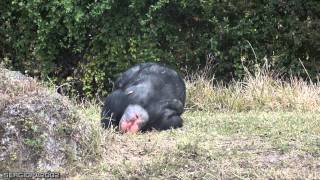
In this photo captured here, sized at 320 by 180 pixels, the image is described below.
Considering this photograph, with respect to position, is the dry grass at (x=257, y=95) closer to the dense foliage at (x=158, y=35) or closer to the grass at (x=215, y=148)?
the grass at (x=215, y=148)

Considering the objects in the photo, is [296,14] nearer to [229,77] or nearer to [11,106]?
[229,77]

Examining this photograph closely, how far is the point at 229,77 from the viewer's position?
11.1m

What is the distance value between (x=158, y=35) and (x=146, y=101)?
12.5 ft

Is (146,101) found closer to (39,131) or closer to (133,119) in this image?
Answer: (133,119)

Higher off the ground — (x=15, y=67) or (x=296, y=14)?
(x=296, y=14)

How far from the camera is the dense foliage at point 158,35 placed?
10.6 meters

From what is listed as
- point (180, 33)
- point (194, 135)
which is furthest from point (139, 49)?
point (194, 135)

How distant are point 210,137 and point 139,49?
4396 millimetres

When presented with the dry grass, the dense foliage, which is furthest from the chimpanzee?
the dense foliage

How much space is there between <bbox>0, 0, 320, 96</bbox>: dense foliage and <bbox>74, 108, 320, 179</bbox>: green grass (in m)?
3.28

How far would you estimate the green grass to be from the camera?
5.49 metres

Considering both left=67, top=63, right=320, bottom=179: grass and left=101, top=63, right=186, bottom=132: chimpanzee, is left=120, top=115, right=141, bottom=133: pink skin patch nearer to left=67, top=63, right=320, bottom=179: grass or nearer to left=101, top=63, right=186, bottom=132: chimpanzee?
left=101, top=63, right=186, bottom=132: chimpanzee

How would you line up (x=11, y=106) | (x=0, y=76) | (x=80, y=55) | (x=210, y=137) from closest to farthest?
(x=11, y=106), (x=0, y=76), (x=210, y=137), (x=80, y=55)

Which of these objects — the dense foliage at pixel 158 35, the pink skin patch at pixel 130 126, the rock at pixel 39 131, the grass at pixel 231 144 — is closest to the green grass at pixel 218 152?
the grass at pixel 231 144
